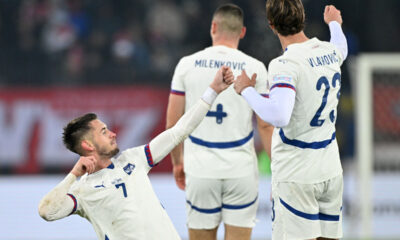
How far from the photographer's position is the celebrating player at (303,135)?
3955mm

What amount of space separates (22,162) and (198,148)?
586cm

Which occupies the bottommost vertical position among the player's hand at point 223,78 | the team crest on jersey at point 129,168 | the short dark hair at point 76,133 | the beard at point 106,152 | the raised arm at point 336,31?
the team crest on jersey at point 129,168

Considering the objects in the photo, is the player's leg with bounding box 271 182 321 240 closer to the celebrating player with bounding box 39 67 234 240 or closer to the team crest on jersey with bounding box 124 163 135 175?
the celebrating player with bounding box 39 67 234 240

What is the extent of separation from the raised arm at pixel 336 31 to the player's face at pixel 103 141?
1.45m

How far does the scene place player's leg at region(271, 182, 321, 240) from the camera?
4.03 m

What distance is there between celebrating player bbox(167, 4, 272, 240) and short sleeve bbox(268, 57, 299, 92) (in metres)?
1.25

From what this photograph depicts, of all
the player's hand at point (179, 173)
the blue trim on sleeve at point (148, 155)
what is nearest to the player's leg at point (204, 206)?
the player's hand at point (179, 173)

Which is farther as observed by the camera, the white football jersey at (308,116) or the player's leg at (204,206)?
the player's leg at (204,206)

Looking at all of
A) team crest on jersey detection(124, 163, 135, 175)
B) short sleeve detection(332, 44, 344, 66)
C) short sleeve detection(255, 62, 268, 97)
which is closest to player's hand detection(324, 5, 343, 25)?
short sleeve detection(332, 44, 344, 66)

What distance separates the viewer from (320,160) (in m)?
4.05

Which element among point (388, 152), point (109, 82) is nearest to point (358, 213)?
point (388, 152)

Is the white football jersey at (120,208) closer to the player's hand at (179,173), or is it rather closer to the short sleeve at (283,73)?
the short sleeve at (283,73)

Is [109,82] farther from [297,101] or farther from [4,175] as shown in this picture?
[297,101]

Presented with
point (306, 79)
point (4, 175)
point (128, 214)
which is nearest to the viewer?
point (306, 79)
